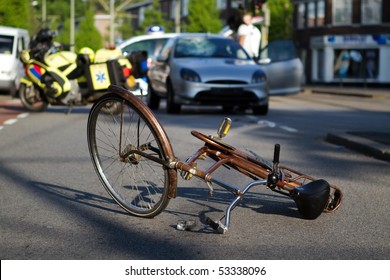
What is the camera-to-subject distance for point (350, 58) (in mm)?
59312

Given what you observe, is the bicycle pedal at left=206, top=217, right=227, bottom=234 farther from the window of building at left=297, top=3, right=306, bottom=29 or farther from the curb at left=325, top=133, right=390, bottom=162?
the window of building at left=297, top=3, right=306, bottom=29

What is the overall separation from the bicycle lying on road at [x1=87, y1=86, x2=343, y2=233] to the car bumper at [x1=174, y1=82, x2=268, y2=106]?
10.2 meters

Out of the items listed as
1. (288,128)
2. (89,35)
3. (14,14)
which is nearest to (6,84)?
(14,14)

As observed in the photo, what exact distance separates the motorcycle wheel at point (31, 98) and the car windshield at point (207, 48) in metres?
2.68

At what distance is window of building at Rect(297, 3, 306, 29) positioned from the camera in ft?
211

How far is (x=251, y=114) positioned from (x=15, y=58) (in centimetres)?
1309

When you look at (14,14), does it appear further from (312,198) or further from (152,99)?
(312,198)

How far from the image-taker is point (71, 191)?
7.30m

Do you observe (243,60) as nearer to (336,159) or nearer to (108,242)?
(336,159)

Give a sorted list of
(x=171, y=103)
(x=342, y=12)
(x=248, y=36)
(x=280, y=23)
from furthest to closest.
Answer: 1. (x=280, y=23)
2. (x=342, y=12)
3. (x=248, y=36)
4. (x=171, y=103)

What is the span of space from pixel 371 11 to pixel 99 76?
4271 cm

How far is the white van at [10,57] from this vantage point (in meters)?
28.1

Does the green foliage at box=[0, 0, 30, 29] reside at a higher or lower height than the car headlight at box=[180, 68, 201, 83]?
higher

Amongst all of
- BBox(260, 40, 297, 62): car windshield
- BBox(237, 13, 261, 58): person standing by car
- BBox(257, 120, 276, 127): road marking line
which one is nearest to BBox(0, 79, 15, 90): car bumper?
BBox(237, 13, 261, 58): person standing by car
